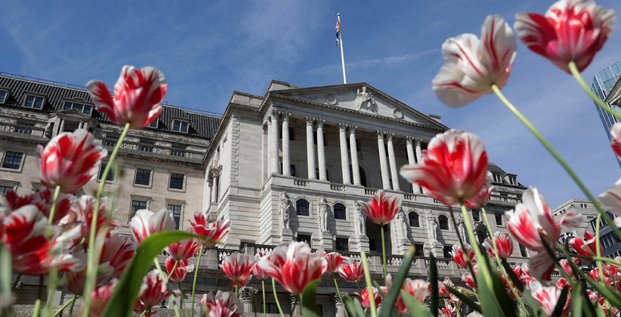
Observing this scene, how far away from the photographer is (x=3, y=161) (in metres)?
34.1

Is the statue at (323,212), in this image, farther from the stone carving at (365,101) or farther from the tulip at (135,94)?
the tulip at (135,94)

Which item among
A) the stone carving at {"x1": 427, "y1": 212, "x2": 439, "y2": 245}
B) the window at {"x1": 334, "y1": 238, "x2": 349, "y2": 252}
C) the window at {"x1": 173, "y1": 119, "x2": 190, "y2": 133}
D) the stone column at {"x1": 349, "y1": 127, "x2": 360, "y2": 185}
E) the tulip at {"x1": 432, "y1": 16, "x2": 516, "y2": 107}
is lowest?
the tulip at {"x1": 432, "y1": 16, "x2": 516, "y2": 107}

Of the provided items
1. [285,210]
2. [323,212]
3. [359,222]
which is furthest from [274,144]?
[359,222]

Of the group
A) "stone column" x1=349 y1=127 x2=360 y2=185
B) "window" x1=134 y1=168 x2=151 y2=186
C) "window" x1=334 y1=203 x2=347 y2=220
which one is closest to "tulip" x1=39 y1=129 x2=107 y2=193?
"window" x1=334 y1=203 x2=347 y2=220

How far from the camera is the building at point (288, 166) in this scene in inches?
1196

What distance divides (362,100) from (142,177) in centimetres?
2261

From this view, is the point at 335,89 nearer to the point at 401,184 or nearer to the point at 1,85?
the point at 401,184

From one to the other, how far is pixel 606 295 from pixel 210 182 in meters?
39.1

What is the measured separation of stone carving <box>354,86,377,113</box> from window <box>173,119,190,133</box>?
22320 mm

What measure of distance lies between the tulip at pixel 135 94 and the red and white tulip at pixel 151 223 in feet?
1.90

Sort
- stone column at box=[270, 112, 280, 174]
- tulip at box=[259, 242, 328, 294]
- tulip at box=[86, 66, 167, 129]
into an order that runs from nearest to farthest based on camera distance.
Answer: tulip at box=[86, 66, 167, 129] < tulip at box=[259, 242, 328, 294] < stone column at box=[270, 112, 280, 174]

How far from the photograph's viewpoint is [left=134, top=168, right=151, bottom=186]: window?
126 feet

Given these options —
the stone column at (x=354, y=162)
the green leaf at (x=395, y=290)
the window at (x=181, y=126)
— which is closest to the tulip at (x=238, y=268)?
the green leaf at (x=395, y=290)

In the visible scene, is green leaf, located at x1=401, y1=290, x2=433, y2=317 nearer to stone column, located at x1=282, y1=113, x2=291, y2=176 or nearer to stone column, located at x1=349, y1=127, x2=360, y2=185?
stone column, located at x1=282, y1=113, x2=291, y2=176
